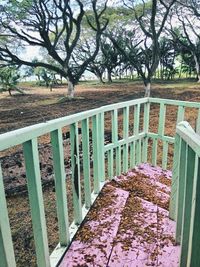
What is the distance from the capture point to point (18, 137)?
103 cm

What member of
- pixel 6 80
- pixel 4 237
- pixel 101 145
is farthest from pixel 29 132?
pixel 6 80

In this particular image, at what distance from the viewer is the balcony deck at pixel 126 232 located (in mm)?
1499

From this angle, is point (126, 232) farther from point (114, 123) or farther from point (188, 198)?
point (114, 123)

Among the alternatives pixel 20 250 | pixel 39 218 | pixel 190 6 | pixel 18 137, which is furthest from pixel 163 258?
pixel 190 6

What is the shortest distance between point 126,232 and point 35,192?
32.2 inches

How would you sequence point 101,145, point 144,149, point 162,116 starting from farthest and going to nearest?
point 144,149 → point 162,116 → point 101,145

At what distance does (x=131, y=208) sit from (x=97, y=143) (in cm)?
55

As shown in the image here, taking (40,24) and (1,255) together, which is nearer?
(1,255)

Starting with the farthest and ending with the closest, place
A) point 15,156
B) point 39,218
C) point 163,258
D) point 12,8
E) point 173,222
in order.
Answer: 1. point 12,8
2. point 15,156
3. point 173,222
4. point 163,258
5. point 39,218

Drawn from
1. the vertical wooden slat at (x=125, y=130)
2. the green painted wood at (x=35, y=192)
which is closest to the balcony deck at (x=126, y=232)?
the green painted wood at (x=35, y=192)

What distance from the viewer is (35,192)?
1166 mm

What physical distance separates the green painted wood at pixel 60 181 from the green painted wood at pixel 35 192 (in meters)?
0.23

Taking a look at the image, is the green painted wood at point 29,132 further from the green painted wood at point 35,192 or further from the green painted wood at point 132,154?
the green painted wood at point 132,154

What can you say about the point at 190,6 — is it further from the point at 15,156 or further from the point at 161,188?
the point at 161,188
